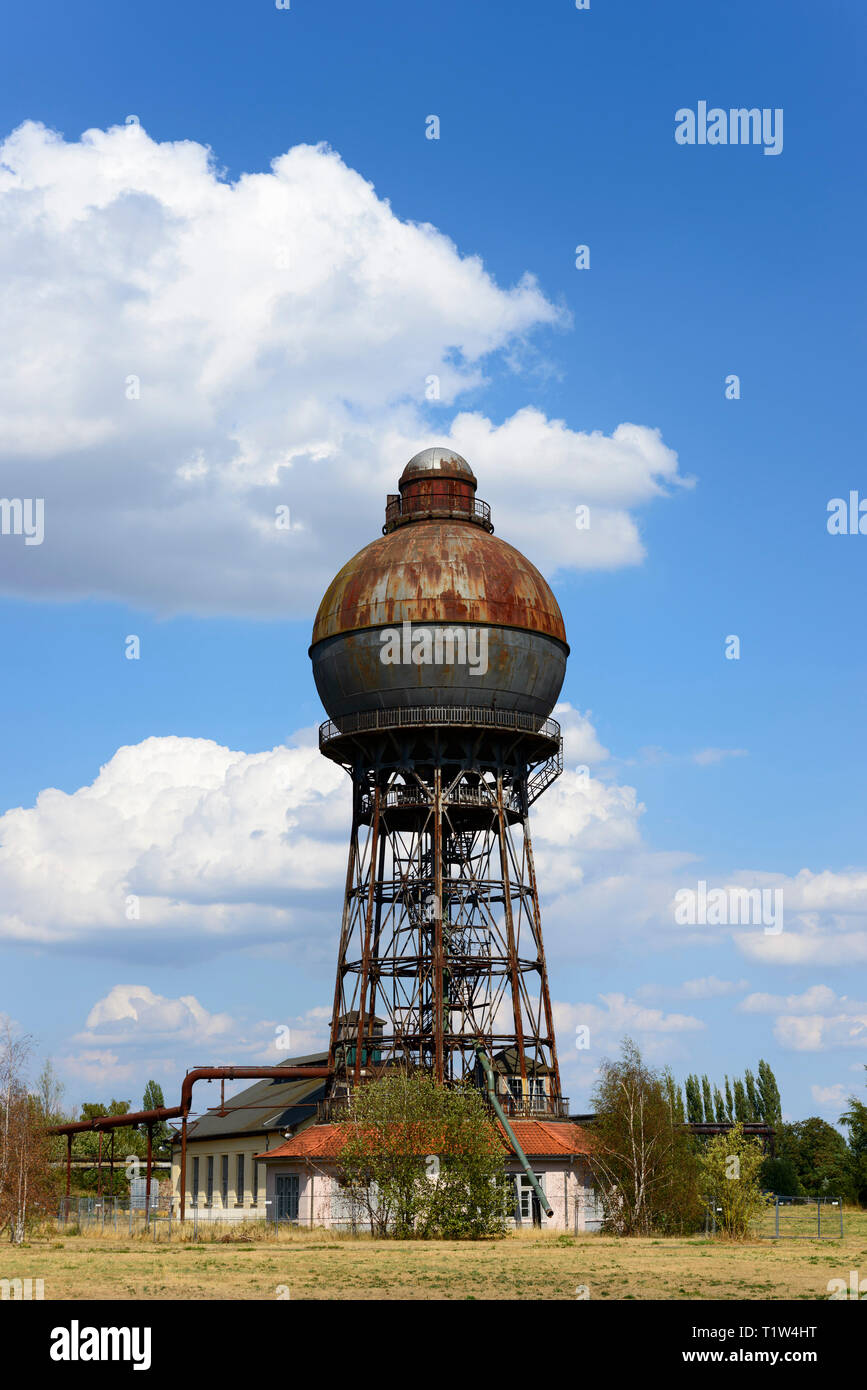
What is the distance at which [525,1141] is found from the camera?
50812 mm

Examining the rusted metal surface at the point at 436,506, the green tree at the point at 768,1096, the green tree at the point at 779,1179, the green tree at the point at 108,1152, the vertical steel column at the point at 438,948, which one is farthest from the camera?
the green tree at the point at 768,1096

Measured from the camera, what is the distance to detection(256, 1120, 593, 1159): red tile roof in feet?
164

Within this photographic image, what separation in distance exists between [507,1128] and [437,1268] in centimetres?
2065

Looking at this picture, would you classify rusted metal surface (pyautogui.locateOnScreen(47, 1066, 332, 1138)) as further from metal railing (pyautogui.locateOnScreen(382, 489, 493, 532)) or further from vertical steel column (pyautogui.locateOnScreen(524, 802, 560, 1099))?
metal railing (pyautogui.locateOnScreen(382, 489, 493, 532))

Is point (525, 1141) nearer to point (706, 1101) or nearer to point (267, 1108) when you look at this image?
point (267, 1108)

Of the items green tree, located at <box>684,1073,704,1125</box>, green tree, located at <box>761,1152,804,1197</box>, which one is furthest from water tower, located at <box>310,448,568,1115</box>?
green tree, located at <box>684,1073,704,1125</box>

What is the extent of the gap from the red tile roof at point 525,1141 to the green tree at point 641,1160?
1.57m

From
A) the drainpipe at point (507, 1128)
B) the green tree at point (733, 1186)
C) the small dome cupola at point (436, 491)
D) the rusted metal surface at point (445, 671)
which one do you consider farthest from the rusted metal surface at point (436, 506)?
the green tree at point (733, 1186)

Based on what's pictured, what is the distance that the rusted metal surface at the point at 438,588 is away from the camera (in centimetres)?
5281

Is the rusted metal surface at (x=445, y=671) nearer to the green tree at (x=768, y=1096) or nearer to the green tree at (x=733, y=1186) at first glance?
Result: the green tree at (x=733, y=1186)

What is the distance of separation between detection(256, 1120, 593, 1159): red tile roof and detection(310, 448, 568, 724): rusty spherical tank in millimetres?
14007

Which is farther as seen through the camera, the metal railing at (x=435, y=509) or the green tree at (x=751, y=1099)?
the green tree at (x=751, y=1099)
